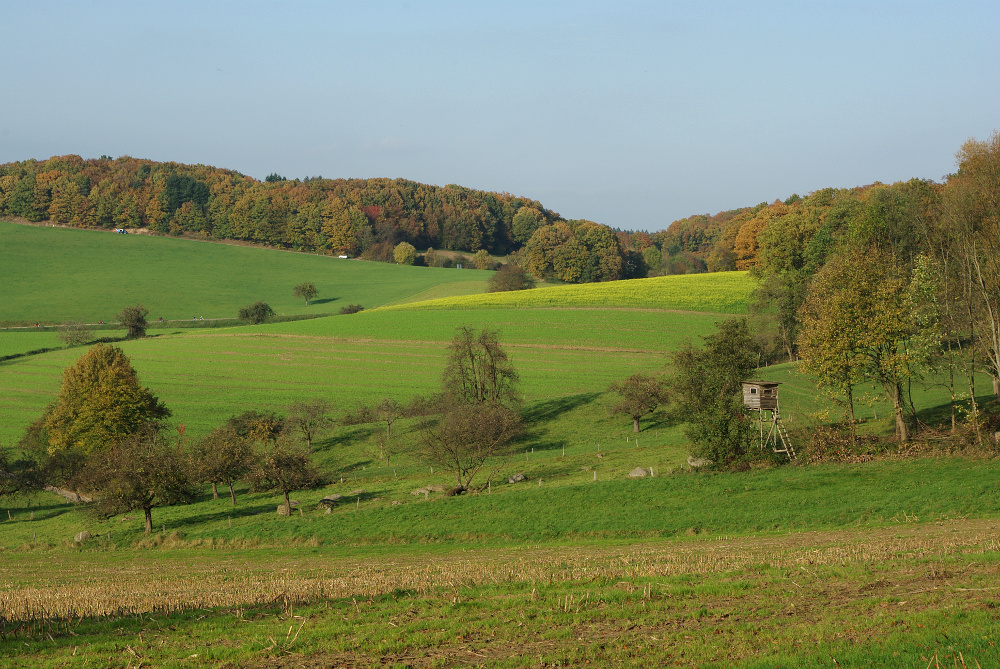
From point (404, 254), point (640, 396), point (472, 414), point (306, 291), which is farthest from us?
point (404, 254)

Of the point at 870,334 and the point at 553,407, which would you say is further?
the point at 553,407

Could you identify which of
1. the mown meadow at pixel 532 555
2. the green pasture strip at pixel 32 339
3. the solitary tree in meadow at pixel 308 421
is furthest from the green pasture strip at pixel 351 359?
the solitary tree in meadow at pixel 308 421

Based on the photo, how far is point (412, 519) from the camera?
3650 centimetres

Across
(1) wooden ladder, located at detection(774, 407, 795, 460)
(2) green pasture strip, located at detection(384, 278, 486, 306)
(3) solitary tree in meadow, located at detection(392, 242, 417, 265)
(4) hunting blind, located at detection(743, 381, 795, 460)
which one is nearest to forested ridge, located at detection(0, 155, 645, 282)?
(3) solitary tree in meadow, located at detection(392, 242, 417, 265)

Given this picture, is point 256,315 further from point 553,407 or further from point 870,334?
point 870,334

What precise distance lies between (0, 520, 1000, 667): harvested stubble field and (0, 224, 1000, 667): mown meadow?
8cm

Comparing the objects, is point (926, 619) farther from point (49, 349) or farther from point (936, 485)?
point (49, 349)

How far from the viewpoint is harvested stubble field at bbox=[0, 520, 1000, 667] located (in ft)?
41.9

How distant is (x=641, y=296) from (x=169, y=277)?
90627 mm

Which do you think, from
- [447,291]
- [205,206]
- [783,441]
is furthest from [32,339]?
[783,441]

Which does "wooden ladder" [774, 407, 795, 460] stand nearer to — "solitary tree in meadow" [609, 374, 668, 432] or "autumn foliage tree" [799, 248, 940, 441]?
"autumn foliage tree" [799, 248, 940, 441]

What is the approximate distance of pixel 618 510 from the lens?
34.3 meters

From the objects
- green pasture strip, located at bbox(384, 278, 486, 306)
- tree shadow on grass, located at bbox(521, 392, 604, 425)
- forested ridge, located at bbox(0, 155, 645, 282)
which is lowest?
tree shadow on grass, located at bbox(521, 392, 604, 425)

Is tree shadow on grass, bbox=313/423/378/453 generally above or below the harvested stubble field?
below
